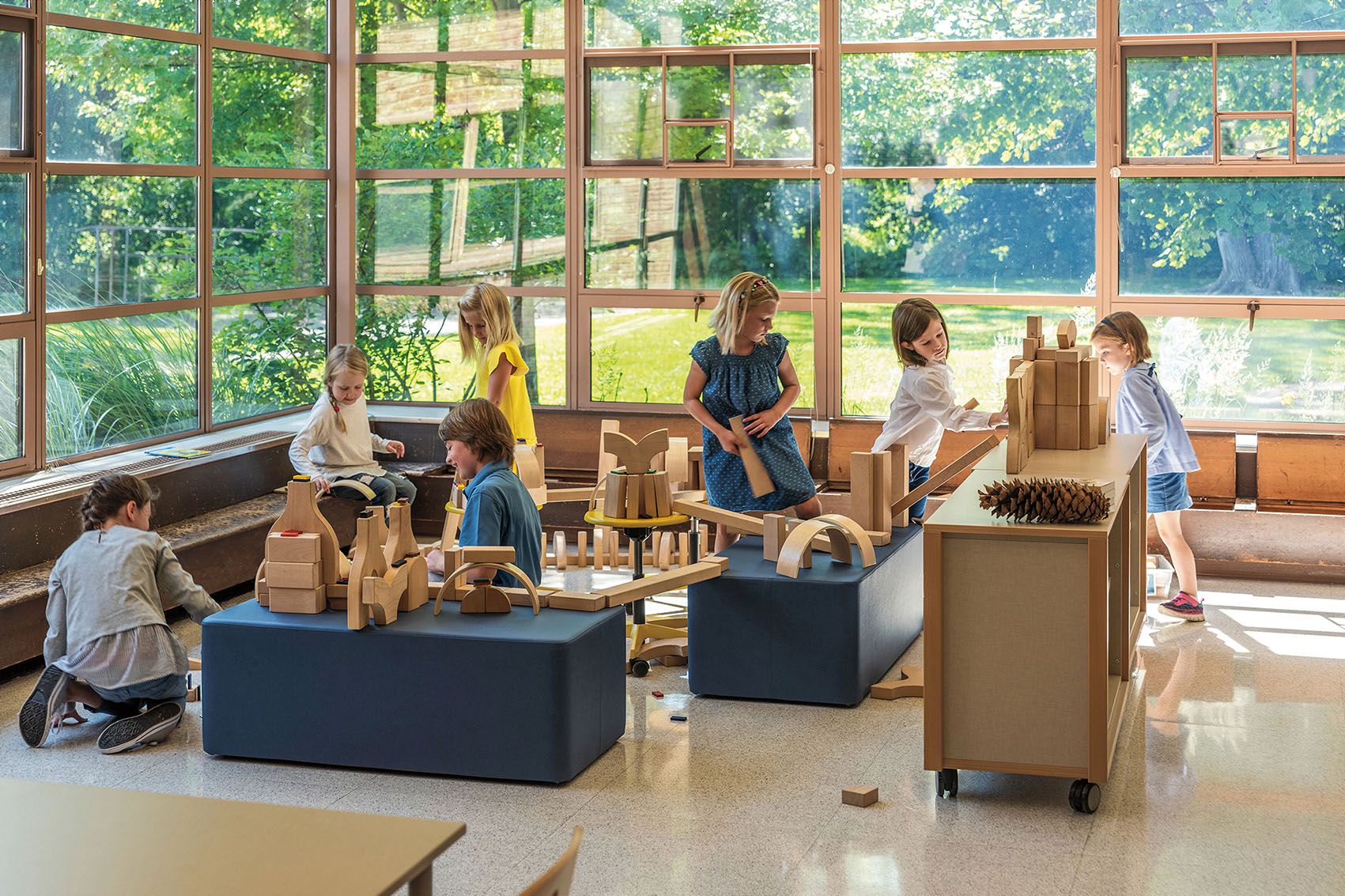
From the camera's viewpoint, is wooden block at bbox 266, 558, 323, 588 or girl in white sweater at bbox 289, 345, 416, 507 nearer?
wooden block at bbox 266, 558, 323, 588

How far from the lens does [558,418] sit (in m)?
8.52

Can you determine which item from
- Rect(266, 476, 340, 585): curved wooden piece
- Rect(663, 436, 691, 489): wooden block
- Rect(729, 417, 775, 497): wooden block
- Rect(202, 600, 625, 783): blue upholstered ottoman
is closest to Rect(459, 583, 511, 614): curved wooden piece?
Rect(202, 600, 625, 783): blue upholstered ottoman

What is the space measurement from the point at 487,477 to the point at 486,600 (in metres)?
0.41

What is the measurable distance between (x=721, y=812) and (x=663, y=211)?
16.0 ft

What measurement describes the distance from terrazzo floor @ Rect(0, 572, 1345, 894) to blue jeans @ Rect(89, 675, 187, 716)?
13 centimetres

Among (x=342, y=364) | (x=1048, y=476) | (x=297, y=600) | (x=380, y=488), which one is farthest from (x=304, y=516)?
(x=380, y=488)

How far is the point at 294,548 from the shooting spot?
4621 mm

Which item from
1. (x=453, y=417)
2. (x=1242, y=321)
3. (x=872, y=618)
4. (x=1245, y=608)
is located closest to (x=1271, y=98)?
(x=1242, y=321)

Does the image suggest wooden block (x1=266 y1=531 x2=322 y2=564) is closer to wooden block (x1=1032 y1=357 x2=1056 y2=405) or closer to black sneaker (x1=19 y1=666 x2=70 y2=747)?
black sneaker (x1=19 y1=666 x2=70 y2=747)

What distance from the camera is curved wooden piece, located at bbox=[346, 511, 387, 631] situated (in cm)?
443

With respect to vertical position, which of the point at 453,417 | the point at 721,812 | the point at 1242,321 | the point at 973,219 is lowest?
the point at 721,812

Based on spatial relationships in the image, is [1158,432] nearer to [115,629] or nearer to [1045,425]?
[1045,425]

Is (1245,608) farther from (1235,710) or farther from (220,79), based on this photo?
(220,79)

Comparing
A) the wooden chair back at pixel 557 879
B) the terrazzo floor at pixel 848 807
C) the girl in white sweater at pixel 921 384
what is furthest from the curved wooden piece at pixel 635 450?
the wooden chair back at pixel 557 879
